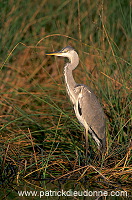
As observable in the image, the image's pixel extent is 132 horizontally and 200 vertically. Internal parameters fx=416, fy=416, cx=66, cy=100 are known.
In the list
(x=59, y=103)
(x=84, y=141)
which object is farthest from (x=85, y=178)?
(x=59, y=103)

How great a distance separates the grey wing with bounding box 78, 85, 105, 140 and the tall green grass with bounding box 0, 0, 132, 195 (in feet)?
0.35

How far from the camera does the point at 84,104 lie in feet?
16.0

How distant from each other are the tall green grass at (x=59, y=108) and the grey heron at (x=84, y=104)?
0.33 feet

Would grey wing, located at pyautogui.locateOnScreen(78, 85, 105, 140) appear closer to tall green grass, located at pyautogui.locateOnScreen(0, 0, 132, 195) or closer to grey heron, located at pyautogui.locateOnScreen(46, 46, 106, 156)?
grey heron, located at pyautogui.locateOnScreen(46, 46, 106, 156)

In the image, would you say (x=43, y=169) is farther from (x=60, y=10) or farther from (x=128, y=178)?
(x=60, y=10)

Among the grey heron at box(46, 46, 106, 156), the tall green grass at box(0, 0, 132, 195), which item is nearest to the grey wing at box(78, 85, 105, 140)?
the grey heron at box(46, 46, 106, 156)

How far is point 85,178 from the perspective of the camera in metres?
4.18

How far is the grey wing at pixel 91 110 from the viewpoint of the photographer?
15.6 ft

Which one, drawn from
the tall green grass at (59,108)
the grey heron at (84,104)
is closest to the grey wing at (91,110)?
the grey heron at (84,104)

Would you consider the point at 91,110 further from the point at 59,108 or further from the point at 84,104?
the point at 59,108

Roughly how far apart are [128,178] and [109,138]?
2.26ft

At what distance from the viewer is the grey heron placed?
4.76 metres

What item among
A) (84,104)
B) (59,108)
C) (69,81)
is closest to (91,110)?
(84,104)

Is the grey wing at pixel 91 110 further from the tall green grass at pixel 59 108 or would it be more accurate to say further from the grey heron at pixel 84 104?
the tall green grass at pixel 59 108
